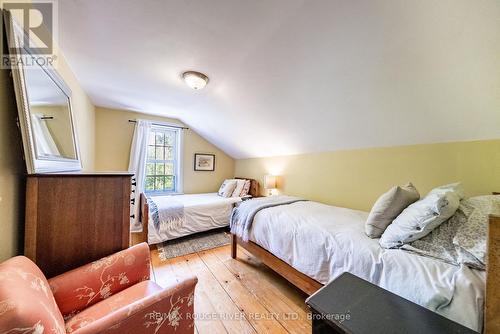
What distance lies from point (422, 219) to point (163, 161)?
407cm

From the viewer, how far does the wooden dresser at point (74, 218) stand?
954 mm

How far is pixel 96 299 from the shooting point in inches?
39.9

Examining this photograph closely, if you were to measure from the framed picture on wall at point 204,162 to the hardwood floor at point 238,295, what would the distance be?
2171 millimetres

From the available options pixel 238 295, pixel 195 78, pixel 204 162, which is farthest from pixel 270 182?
pixel 195 78

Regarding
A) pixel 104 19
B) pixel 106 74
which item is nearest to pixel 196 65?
pixel 104 19

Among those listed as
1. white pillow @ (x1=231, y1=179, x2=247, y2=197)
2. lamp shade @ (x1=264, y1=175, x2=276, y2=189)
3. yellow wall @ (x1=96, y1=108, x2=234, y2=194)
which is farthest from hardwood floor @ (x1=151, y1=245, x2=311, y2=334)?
yellow wall @ (x1=96, y1=108, x2=234, y2=194)

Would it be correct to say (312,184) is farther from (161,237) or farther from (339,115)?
(161,237)

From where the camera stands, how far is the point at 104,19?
130cm

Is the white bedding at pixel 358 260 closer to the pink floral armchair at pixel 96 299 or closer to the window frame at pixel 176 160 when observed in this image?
the pink floral armchair at pixel 96 299

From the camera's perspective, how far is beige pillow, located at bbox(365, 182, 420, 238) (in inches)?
53.1

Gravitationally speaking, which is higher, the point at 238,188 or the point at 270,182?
the point at 270,182

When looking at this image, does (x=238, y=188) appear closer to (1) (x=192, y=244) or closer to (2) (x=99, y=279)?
(1) (x=192, y=244)
